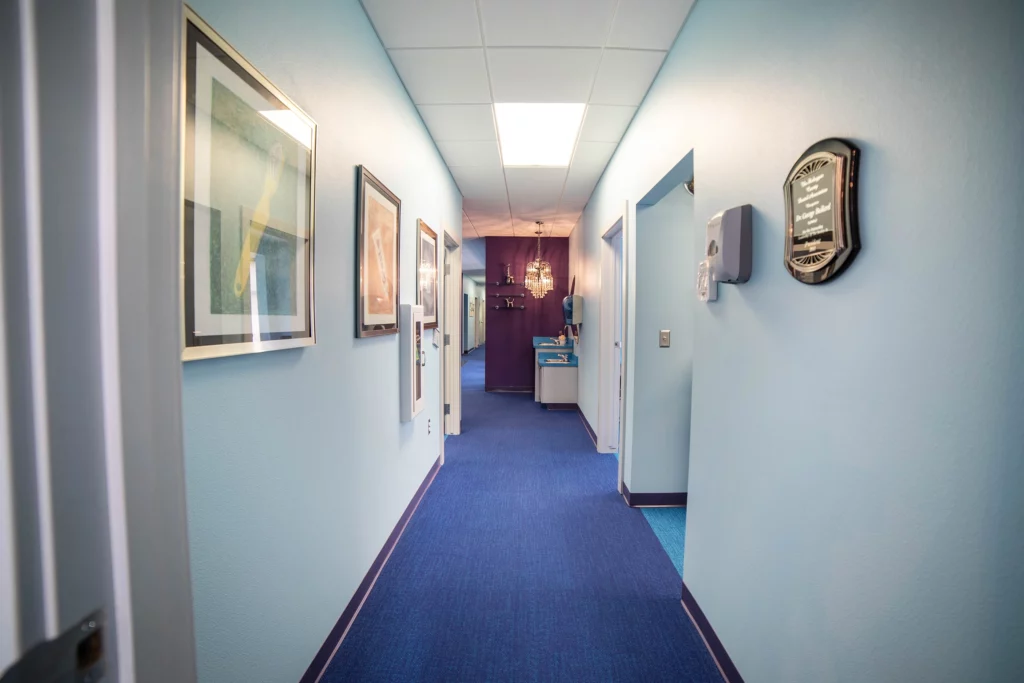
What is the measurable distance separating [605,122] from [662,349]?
60.6 inches

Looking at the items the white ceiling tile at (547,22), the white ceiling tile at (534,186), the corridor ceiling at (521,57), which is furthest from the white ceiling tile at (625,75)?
the white ceiling tile at (534,186)

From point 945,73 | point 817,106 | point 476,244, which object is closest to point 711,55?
point 817,106

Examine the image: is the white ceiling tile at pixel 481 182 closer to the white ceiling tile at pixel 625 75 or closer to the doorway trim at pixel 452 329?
the doorway trim at pixel 452 329

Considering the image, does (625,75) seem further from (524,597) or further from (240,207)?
(524,597)

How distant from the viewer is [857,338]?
2.91 ft

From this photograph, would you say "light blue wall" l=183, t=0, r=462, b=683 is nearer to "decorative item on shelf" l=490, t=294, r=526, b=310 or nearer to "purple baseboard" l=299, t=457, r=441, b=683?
"purple baseboard" l=299, t=457, r=441, b=683

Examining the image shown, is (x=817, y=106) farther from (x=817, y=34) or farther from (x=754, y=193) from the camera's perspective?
(x=754, y=193)

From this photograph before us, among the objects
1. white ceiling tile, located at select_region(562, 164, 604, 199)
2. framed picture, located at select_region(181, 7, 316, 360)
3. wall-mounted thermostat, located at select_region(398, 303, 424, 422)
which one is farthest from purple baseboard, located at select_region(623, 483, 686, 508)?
white ceiling tile, located at select_region(562, 164, 604, 199)

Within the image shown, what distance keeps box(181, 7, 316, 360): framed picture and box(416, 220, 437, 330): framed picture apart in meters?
1.48

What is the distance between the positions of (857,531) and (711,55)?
1.63 metres

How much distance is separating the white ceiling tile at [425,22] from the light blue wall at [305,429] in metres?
0.07

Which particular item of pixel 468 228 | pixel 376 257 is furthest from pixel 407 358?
pixel 468 228

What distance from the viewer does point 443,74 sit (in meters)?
2.21

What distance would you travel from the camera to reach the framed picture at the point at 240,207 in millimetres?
826
